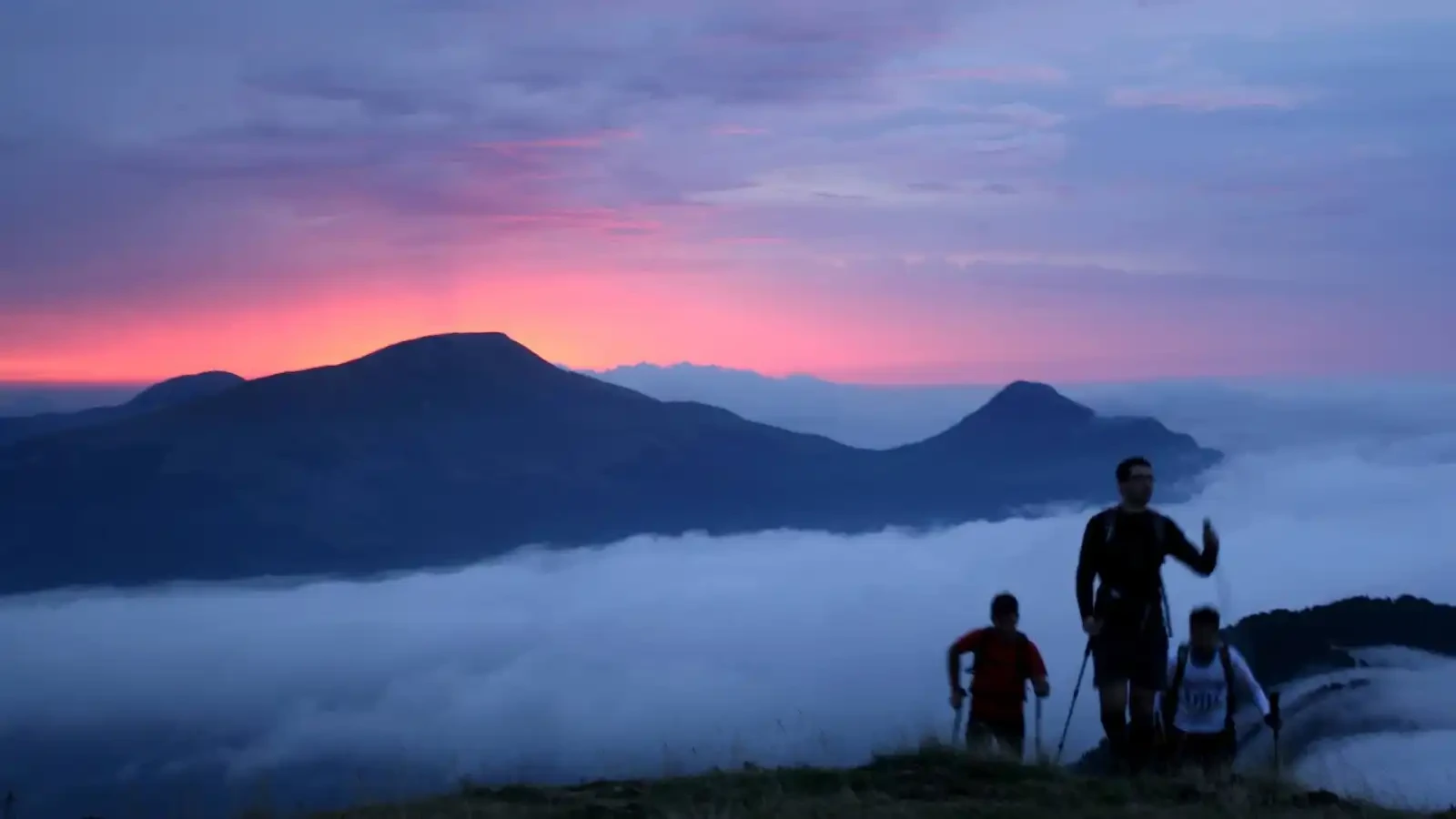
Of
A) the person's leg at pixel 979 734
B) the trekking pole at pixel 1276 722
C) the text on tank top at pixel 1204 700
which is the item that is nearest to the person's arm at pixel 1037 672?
the person's leg at pixel 979 734

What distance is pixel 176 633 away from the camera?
19825 centimetres

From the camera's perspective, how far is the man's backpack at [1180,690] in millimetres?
8250

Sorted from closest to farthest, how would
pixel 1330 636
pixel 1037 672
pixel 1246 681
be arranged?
1. pixel 1246 681
2. pixel 1037 672
3. pixel 1330 636

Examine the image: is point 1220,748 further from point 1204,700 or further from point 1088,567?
point 1088,567

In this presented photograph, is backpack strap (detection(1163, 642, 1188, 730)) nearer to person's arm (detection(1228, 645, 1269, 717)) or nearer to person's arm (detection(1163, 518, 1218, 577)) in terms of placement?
person's arm (detection(1228, 645, 1269, 717))

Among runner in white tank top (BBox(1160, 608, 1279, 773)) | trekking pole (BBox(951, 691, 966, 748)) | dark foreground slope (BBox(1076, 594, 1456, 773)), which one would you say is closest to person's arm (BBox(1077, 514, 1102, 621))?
runner in white tank top (BBox(1160, 608, 1279, 773))

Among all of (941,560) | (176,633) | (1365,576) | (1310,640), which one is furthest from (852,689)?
(176,633)

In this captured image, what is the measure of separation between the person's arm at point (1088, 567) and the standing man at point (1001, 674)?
1.93 feet

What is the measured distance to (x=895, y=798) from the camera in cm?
760

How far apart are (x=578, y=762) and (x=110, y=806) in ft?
10.7

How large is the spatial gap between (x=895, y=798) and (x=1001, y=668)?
4.79 feet

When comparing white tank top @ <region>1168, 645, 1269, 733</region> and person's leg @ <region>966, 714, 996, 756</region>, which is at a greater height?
white tank top @ <region>1168, 645, 1269, 733</region>

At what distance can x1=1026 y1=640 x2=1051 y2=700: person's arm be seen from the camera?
8.59m

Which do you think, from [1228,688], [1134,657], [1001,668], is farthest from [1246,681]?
[1001,668]
